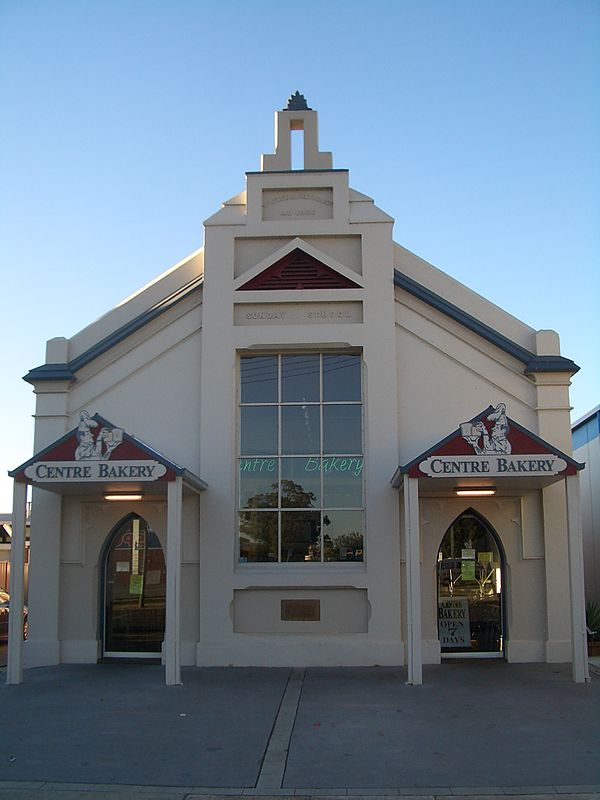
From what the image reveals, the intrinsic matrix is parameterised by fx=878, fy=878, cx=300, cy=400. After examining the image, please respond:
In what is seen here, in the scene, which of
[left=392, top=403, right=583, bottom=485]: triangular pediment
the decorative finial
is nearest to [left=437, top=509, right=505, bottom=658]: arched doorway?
[left=392, top=403, right=583, bottom=485]: triangular pediment

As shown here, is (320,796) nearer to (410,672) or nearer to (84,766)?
(84,766)

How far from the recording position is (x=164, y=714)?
1073cm

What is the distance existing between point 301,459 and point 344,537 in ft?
5.05

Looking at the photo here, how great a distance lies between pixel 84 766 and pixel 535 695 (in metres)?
6.21

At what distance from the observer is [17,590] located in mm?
13266

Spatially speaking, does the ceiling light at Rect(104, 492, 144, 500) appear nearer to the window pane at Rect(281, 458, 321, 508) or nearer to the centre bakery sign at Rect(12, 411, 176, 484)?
the centre bakery sign at Rect(12, 411, 176, 484)

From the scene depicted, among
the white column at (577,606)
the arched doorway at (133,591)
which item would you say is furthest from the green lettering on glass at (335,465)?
the white column at (577,606)

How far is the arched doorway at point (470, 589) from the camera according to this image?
49.3 ft

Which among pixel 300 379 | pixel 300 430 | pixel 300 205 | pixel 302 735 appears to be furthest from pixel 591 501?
pixel 302 735

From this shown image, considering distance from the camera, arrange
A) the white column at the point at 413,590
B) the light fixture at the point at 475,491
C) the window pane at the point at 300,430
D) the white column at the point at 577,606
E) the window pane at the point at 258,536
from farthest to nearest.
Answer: the window pane at the point at 300,430, the window pane at the point at 258,536, the light fixture at the point at 475,491, the white column at the point at 577,606, the white column at the point at 413,590

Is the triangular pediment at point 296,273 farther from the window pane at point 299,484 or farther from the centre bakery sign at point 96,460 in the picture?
the centre bakery sign at point 96,460

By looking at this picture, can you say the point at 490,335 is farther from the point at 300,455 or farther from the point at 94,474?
the point at 94,474

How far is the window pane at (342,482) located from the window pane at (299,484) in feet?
0.51

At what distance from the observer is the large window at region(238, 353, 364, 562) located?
594 inches
